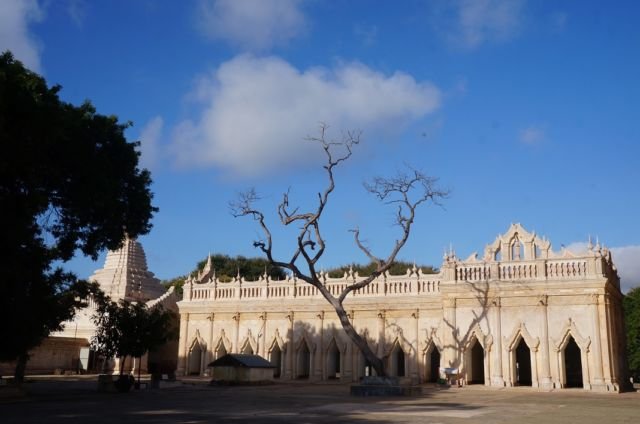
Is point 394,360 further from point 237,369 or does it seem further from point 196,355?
point 196,355

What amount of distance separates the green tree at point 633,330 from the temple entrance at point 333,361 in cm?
2304

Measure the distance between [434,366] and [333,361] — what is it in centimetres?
615

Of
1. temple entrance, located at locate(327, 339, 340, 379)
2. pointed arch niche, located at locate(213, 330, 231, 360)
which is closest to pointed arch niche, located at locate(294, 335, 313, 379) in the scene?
temple entrance, located at locate(327, 339, 340, 379)

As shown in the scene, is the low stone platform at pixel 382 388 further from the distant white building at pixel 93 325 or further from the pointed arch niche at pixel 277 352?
the distant white building at pixel 93 325

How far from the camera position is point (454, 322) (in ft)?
110

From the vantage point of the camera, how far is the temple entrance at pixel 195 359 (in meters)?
42.5

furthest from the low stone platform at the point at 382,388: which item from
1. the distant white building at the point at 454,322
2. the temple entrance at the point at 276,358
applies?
the temple entrance at the point at 276,358

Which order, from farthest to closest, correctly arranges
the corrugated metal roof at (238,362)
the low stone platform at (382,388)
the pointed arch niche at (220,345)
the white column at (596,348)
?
the pointed arch niche at (220,345)
the corrugated metal roof at (238,362)
the white column at (596,348)
the low stone platform at (382,388)

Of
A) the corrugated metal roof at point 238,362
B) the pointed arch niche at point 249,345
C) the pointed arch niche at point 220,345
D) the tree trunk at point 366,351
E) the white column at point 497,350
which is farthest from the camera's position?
the pointed arch niche at point 220,345

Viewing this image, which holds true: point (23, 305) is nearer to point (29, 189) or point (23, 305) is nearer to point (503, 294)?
point (29, 189)

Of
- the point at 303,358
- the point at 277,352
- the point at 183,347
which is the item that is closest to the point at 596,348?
the point at 303,358

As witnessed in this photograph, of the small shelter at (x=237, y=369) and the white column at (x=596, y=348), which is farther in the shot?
the small shelter at (x=237, y=369)

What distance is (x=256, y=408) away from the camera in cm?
1845

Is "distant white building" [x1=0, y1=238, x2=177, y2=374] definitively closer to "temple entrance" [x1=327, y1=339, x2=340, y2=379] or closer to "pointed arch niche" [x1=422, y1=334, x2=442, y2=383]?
"temple entrance" [x1=327, y1=339, x2=340, y2=379]
